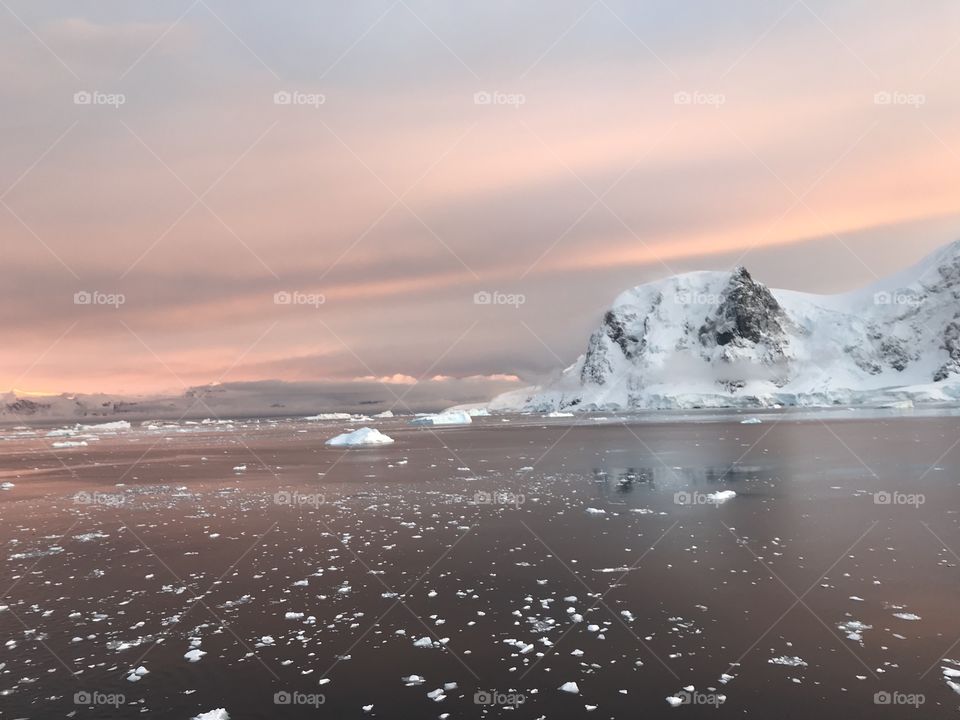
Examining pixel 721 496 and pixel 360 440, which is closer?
pixel 721 496

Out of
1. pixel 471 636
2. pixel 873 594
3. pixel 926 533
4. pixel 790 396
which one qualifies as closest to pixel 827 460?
pixel 926 533

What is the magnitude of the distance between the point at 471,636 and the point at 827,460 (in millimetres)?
30426

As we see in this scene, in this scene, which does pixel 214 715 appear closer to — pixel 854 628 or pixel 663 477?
pixel 854 628

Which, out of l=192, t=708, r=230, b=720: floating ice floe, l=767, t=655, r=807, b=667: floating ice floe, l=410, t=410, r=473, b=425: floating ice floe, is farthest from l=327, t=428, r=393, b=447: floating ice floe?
l=410, t=410, r=473, b=425: floating ice floe

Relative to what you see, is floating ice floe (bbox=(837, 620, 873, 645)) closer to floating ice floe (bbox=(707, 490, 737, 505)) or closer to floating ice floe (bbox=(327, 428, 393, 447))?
floating ice floe (bbox=(707, 490, 737, 505))

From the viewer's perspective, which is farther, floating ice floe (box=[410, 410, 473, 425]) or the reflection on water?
floating ice floe (box=[410, 410, 473, 425])

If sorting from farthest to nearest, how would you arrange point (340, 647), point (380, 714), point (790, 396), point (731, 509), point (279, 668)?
1. point (790, 396)
2. point (731, 509)
3. point (340, 647)
4. point (279, 668)
5. point (380, 714)

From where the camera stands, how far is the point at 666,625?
9.81 metres

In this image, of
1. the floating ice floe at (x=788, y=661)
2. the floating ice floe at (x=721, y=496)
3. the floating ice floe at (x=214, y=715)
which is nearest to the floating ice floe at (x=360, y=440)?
the floating ice floe at (x=721, y=496)

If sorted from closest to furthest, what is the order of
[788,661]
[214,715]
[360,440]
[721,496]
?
[214,715]
[788,661]
[721,496]
[360,440]

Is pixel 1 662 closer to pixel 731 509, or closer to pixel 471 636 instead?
pixel 471 636

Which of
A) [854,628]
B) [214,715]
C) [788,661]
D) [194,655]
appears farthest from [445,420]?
[214,715]

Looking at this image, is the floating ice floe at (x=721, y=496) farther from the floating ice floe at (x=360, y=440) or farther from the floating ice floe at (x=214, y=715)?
the floating ice floe at (x=360, y=440)

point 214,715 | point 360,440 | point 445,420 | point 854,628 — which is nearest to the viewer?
point 214,715
